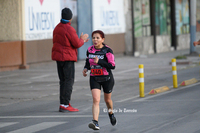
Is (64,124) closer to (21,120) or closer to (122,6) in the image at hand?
(21,120)

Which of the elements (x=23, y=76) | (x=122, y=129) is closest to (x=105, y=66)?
(x=122, y=129)

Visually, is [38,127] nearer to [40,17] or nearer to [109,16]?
[40,17]

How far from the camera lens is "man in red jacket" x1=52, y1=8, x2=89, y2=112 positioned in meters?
9.37

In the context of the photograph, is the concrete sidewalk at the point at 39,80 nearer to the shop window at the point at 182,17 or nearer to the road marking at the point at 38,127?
the road marking at the point at 38,127

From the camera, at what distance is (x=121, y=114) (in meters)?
9.01

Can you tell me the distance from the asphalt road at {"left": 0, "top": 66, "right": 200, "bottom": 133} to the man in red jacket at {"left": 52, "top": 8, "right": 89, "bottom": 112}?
1.50 ft

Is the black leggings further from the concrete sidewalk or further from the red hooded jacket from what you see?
the concrete sidewalk

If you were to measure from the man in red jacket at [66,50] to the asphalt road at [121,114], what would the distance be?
1.50 feet

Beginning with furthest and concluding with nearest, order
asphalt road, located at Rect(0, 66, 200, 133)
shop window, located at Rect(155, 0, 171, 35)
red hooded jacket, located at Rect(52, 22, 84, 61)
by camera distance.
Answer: shop window, located at Rect(155, 0, 171, 35), red hooded jacket, located at Rect(52, 22, 84, 61), asphalt road, located at Rect(0, 66, 200, 133)

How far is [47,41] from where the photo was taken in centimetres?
2117

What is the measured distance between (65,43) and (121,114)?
185 cm

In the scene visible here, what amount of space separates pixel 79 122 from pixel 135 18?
20.5m

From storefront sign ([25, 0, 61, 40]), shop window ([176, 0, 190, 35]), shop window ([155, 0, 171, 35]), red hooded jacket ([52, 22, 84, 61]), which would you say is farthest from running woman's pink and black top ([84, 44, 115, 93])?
shop window ([176, 0, 190, 35])

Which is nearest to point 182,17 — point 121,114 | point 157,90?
point 157,90
